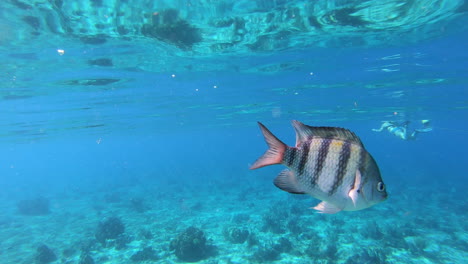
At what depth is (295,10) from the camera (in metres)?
10.7

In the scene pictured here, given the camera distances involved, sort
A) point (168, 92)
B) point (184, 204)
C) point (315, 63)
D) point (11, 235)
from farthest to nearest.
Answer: point (184, 204)
point (168, 92)
point (11, 235)
point (315, 63)

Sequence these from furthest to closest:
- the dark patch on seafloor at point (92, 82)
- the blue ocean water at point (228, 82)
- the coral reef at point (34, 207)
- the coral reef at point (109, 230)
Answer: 1. the coral reef at point (34, 207)
2. the dark patch on seafloor at point (92, 82)
3. the coral reef at point (109, 230)
4. the blue ocean water at point (228, 82)


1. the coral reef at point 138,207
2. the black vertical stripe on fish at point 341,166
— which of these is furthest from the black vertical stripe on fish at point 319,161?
the coral reef at point 138,207

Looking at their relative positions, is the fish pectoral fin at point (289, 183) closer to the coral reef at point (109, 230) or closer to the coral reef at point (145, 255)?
the coral reef at point (145, 255)

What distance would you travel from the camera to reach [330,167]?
208 cm

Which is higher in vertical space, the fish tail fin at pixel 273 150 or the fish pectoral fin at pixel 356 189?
the fish tail fin at pixel 273 150

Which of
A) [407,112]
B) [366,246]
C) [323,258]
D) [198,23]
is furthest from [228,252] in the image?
[407,112]

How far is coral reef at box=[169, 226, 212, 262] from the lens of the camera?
1180 centimetres

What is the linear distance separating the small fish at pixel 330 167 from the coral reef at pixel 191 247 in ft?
36.2

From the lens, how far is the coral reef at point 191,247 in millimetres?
11805

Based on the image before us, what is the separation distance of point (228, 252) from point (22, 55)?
13.5 metres

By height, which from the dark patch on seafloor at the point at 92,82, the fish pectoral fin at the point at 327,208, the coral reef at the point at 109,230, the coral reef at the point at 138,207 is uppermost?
the dark patch on seafloor at the point at 92,82

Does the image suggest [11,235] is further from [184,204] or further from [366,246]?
[366,246]

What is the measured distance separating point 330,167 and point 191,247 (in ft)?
37.1
